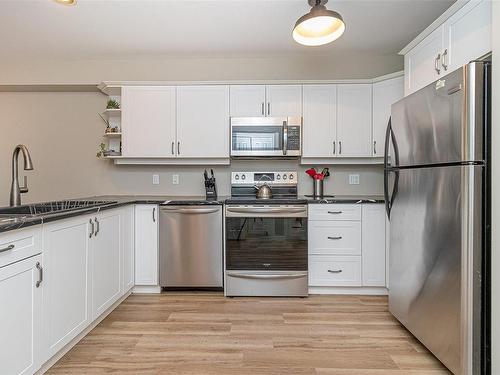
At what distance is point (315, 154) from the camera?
10.9 ft

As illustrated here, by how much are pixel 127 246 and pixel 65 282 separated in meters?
1.00

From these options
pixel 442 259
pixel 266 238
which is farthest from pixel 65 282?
pixel 442 259

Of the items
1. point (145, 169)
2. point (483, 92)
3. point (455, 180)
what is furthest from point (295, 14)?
point (145, 169)

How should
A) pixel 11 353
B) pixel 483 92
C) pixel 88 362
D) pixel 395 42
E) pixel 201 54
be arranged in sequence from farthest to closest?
pixel 201 54, pixel 395 42, pixel 88 362, pixel 483 92, pixel 11 353

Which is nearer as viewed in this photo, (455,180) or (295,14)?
(455,180)

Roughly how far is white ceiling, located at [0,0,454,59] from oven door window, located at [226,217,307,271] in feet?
5.67

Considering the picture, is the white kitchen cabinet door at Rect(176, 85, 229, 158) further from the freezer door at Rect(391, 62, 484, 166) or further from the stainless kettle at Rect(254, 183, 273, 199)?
the freezer door at Rect(391, 62, 484, 166)

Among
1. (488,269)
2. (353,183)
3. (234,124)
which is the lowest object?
(488,269)

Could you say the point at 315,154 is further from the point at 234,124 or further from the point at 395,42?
the point at 395,42

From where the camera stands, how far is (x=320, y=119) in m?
3.31

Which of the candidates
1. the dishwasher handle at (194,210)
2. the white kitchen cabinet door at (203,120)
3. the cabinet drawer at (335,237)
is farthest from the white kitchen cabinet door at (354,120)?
the dishwasher handle at (194,210)

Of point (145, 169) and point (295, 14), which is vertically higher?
point (295, 14)

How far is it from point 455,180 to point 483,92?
17.6 inches

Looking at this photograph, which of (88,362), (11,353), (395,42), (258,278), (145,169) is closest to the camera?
(11,353)
